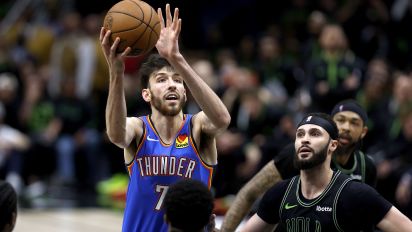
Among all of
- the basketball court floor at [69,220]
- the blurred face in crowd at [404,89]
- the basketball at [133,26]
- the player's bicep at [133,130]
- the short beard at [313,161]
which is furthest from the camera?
the basketball court floor at [69,220]

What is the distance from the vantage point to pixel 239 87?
13.9 m

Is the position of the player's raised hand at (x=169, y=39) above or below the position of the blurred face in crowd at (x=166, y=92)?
above

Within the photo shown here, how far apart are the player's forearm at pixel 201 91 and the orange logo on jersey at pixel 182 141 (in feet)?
1.68

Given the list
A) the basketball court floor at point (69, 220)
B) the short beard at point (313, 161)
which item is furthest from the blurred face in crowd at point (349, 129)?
the basketball court floor at point (69, 220)

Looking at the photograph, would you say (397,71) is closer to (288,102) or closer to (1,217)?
(288,102)

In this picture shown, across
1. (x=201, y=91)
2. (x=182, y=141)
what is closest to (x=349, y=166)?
(x=182, y=141)

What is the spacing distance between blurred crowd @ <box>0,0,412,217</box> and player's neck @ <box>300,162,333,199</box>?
181 inches

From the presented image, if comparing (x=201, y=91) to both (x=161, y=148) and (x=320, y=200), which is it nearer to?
(x=161, y=148)

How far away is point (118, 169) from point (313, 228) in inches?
387

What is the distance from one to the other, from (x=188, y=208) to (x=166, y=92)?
1846 mm

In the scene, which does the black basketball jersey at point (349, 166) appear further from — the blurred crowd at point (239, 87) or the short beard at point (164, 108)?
the blurred crowd at point (239, 87)

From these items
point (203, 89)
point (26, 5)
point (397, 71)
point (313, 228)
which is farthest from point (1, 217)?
point (26, 5)

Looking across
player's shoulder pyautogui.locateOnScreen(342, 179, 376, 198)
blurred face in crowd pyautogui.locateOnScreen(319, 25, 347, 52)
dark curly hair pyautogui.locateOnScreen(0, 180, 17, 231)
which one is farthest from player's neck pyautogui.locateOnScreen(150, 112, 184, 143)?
blurred face in crowd pyautogui.locateOnScreen(319, 25, 347, 52)

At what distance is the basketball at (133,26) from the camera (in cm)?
631
